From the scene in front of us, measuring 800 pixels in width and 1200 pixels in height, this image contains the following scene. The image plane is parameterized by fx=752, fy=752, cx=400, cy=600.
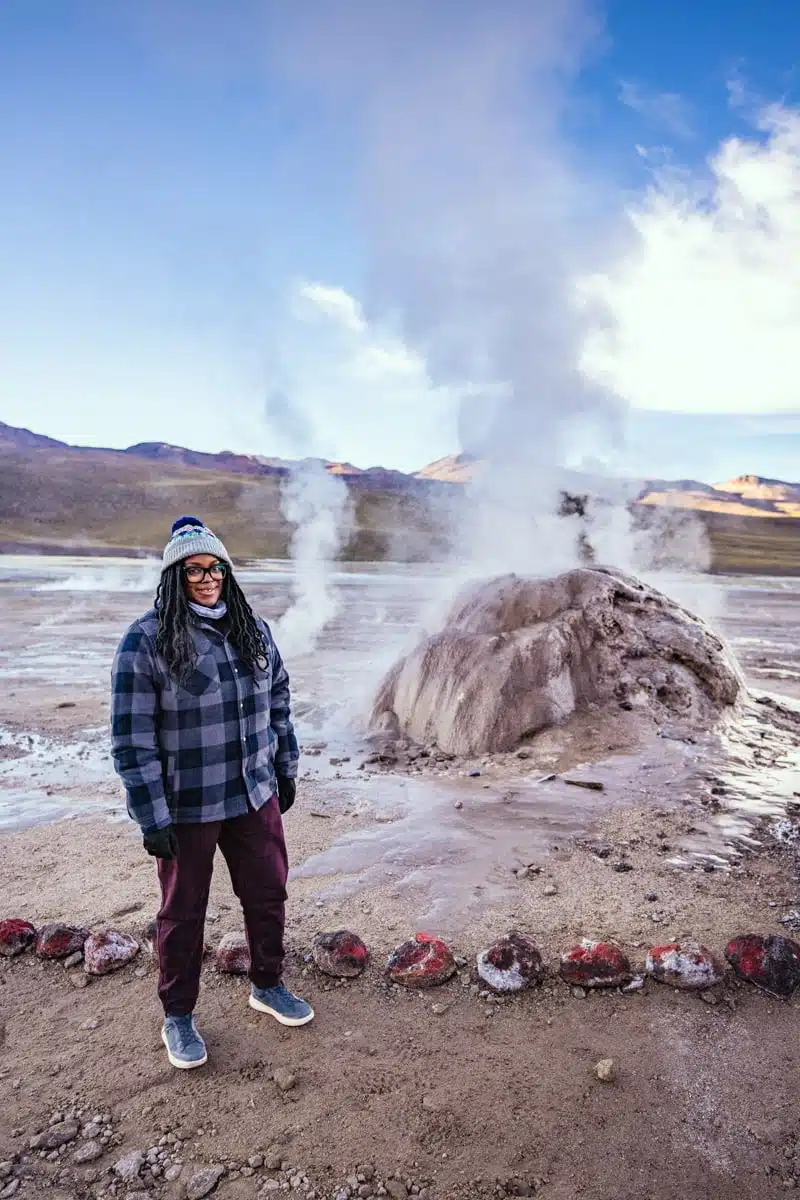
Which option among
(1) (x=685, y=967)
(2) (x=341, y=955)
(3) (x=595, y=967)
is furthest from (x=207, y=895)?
(1) (x=685, y=967)

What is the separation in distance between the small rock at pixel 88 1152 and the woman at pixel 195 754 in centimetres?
38

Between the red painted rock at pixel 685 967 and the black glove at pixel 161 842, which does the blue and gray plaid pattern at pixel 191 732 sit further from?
the red painted rock at pixel 685 967

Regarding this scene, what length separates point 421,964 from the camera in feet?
11.1

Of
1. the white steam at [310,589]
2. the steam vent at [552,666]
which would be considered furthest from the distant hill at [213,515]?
the steam vent at [552,666]

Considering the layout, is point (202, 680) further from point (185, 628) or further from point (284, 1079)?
point (284, 1079)

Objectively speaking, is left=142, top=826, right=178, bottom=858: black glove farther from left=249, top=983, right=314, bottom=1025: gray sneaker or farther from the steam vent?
the steam vent

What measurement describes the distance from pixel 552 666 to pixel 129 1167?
578cm

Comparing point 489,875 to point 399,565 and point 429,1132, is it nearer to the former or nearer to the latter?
point 429,1132

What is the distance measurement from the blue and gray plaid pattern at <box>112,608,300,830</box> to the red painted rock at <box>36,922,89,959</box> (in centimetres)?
145

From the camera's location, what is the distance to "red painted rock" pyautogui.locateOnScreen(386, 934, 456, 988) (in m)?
3.34

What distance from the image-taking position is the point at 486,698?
7430mm

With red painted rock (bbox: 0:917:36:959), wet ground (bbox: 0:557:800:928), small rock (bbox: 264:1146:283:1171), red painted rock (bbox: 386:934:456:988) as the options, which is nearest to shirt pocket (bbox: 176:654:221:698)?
small rock (bbox: 264:1146:283:1171)

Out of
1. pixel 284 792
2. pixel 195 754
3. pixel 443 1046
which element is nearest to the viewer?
pixel 195 754

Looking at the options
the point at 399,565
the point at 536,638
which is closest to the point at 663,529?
the point at 399,565
